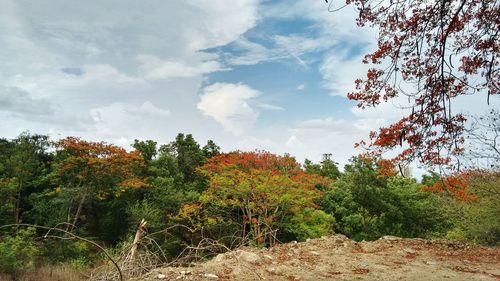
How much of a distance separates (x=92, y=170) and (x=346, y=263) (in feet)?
49.1

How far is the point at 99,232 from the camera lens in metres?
20.5

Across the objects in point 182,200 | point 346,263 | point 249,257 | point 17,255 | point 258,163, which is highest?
point 258,163

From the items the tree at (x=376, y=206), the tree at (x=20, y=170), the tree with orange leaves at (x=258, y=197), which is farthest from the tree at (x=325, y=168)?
the tree at (x=20, y=170)

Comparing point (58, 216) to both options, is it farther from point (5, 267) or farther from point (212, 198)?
point (212, 198)

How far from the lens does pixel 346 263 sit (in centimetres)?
648

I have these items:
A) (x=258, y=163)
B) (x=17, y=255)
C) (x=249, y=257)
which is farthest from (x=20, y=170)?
(x=249, y=257)

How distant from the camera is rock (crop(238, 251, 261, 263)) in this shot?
588 centimetres

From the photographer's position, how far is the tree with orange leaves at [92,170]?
18.1 m

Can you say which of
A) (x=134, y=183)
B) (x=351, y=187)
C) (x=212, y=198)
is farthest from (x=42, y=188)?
(x=351, y=187)

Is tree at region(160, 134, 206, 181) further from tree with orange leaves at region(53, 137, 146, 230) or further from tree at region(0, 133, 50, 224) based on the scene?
tree at region(0, 133, 50, 224)

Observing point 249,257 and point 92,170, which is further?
point 92,170

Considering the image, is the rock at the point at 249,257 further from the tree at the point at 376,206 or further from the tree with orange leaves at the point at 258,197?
the tree at the point at 376,206

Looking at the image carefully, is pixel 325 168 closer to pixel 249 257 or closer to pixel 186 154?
pixel 186 154

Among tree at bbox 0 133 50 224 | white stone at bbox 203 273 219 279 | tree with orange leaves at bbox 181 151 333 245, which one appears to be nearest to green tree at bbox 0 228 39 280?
tree at bbox 0 133 50 224
